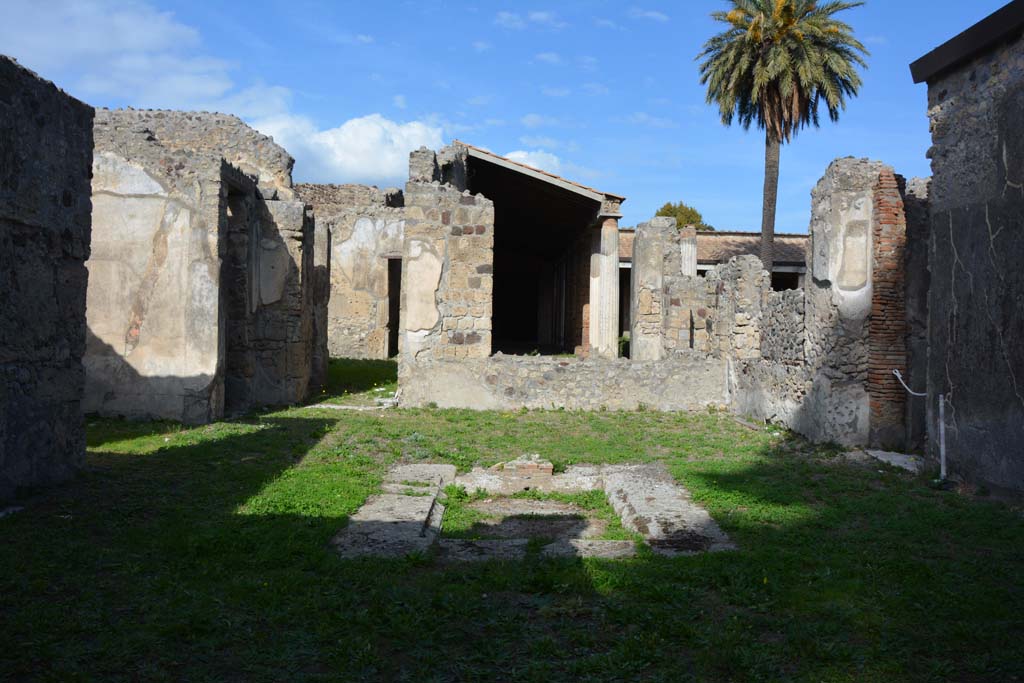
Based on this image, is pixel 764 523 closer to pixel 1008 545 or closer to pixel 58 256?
pixel 1008 545

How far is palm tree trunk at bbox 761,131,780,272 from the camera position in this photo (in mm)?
20172

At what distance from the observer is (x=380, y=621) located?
3551 millimetres

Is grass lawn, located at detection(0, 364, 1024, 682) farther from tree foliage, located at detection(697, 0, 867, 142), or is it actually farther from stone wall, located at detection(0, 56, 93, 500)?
tree foliage, located at detection(697, 0, 867, 142)

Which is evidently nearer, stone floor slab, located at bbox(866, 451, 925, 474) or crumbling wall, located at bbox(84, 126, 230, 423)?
stone floor slab, located at bbox(866, 451, 925, 474)

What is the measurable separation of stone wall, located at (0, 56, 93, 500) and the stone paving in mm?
2222

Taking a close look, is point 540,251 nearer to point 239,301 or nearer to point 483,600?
point 239,301

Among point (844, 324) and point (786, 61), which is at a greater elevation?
point (786, 61)

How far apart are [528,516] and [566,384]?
17.8 feet

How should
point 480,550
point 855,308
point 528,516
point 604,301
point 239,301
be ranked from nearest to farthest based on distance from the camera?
point 480,550, point 528,516, point 855,308, point 239,301, point 604,301

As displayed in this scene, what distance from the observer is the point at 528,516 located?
5.85 meters

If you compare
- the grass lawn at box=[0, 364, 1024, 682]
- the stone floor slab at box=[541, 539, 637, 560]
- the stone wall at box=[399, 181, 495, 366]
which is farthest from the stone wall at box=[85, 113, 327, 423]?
the stone floor slab at box=[541, 539, 637, 560]

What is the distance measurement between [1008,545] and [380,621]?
3665mm

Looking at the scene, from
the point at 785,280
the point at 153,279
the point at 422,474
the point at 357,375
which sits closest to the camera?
the point at 422,474

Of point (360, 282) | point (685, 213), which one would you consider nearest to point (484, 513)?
point (360, 282)
